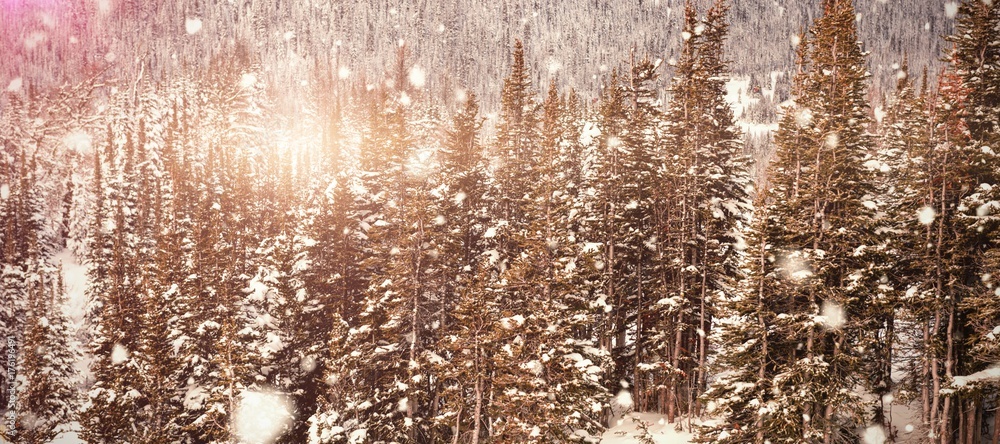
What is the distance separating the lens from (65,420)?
132ft

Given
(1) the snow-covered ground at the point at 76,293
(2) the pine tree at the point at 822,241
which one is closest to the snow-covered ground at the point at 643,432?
(2) the pine tree at the point at 822,241

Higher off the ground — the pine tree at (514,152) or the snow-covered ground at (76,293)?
the pine tree at (514,152)

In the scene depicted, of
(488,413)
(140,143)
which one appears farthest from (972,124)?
(140,143)

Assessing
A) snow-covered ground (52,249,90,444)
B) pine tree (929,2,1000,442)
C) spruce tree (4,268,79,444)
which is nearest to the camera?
pine tree (929,2,1000,442)

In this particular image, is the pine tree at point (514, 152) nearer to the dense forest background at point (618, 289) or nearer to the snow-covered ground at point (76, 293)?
the dense forest background at point (618, 289)

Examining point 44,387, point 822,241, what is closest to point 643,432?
point 822,241

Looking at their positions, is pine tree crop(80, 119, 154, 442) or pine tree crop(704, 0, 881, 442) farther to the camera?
pine tree crop(80, 119, 154, 442)

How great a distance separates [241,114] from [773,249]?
96.0m

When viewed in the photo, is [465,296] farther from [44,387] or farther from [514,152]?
[44,387]

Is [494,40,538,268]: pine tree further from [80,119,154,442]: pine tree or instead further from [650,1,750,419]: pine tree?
[80,119,154,442]: pine tree

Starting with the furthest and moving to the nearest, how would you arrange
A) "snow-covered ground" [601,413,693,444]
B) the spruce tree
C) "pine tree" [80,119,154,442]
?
the spruce tree, "pine tree" [80,119,154,442], "snow-covered ground" [601,413,693,444]

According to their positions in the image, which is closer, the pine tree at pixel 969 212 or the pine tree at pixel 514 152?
the pine tree at pixel 969 212

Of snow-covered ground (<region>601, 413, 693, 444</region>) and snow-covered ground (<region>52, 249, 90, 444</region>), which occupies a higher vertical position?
snow-covered ground (<region>601, 413, 693, 444</region>)

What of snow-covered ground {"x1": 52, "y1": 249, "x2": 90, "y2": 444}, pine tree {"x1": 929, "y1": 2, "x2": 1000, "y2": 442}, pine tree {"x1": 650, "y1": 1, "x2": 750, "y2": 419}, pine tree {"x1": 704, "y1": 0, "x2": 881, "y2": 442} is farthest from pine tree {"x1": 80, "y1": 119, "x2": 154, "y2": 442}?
pine tree {"x1": 929, "y1": 2, "x2": 1000, "y2": 442}
